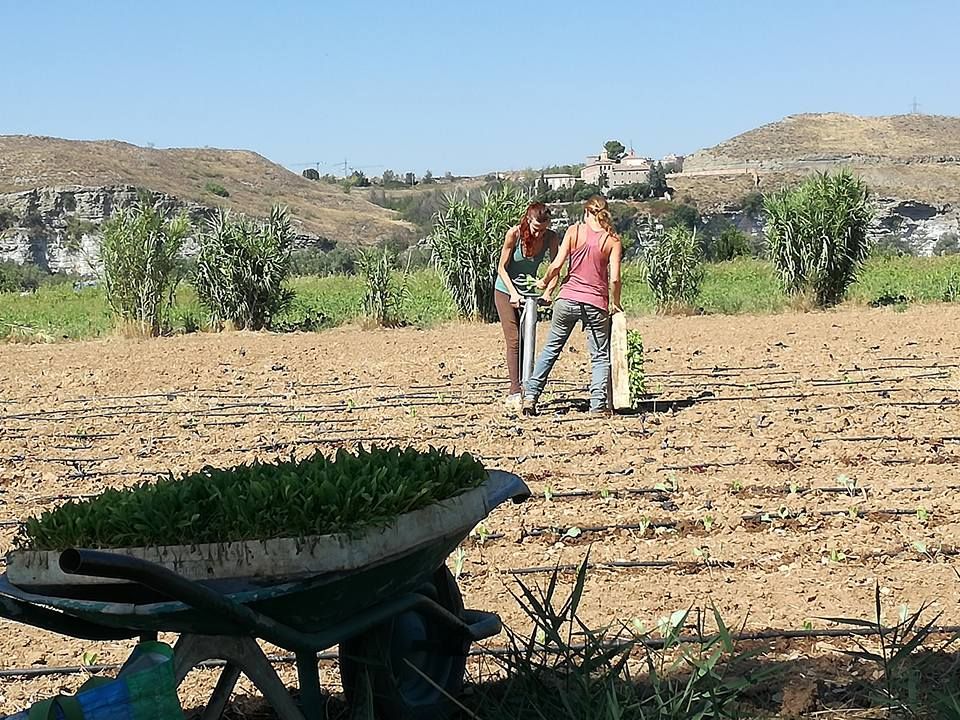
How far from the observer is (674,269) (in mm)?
18109

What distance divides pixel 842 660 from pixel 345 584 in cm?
181

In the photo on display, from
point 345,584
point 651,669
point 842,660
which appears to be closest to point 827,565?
point 842,660

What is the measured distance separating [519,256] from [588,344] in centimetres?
80

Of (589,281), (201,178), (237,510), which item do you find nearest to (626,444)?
(589,281)

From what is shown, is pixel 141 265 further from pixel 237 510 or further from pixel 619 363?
pixel 237 510

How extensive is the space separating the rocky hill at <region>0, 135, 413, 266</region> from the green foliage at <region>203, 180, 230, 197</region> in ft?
0.21

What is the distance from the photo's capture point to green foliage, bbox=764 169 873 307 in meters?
17.7

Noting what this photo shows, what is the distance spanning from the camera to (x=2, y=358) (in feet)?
44.8

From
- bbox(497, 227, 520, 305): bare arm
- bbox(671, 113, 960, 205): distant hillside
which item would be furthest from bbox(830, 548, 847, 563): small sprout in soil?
bbox(671, 113, 960, 205): distant hillside

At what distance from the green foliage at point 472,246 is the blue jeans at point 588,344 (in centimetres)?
820

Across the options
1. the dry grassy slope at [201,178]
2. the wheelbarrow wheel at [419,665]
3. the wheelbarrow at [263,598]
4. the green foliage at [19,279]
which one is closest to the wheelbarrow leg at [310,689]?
the wheelbarrow at [263,598]

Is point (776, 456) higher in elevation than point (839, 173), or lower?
lower

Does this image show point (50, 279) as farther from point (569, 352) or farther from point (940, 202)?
point (940, 202)

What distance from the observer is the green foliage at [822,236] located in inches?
697
